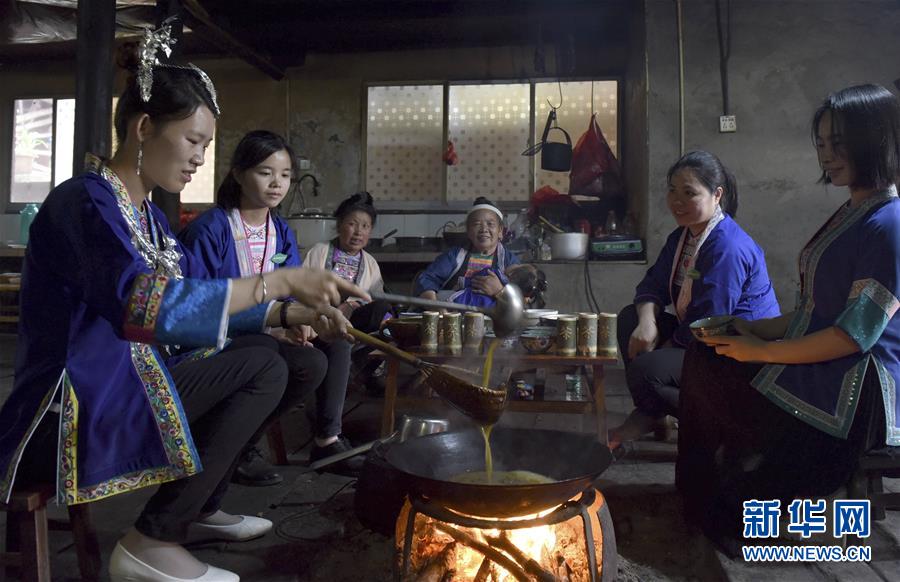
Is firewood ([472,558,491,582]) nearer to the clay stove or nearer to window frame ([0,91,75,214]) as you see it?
the clay stove

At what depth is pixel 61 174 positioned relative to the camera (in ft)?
28.3

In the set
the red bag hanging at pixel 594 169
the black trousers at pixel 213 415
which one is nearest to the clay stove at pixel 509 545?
the black trousers at pixel 213 415

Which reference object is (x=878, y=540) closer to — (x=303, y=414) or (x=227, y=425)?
(x=227, y=425)

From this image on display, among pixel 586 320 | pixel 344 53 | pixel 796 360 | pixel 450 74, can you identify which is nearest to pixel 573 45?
pixel 450 74

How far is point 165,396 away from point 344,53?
654 cm

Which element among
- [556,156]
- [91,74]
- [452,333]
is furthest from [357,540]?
[556,156]

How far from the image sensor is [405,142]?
7598mm

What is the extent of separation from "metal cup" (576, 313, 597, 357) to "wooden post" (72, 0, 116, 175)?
393 cm

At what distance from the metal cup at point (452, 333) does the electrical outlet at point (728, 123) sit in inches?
138

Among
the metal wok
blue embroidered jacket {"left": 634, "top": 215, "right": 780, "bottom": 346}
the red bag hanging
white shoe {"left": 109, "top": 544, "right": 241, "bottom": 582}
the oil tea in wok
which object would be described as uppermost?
the red bag hanging

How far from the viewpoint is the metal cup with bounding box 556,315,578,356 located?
3311 millimetres

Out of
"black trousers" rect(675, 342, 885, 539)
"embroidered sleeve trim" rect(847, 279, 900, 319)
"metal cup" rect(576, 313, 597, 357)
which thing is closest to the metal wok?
"black trousers" rect(675, 342, 885, 539)

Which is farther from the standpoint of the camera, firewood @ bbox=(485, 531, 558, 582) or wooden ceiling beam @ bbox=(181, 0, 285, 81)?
wooden ceiling beam @ bbox=(181, 0, 285, 81)

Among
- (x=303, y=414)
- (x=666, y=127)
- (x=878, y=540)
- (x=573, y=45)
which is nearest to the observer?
(x=878, y=540)
